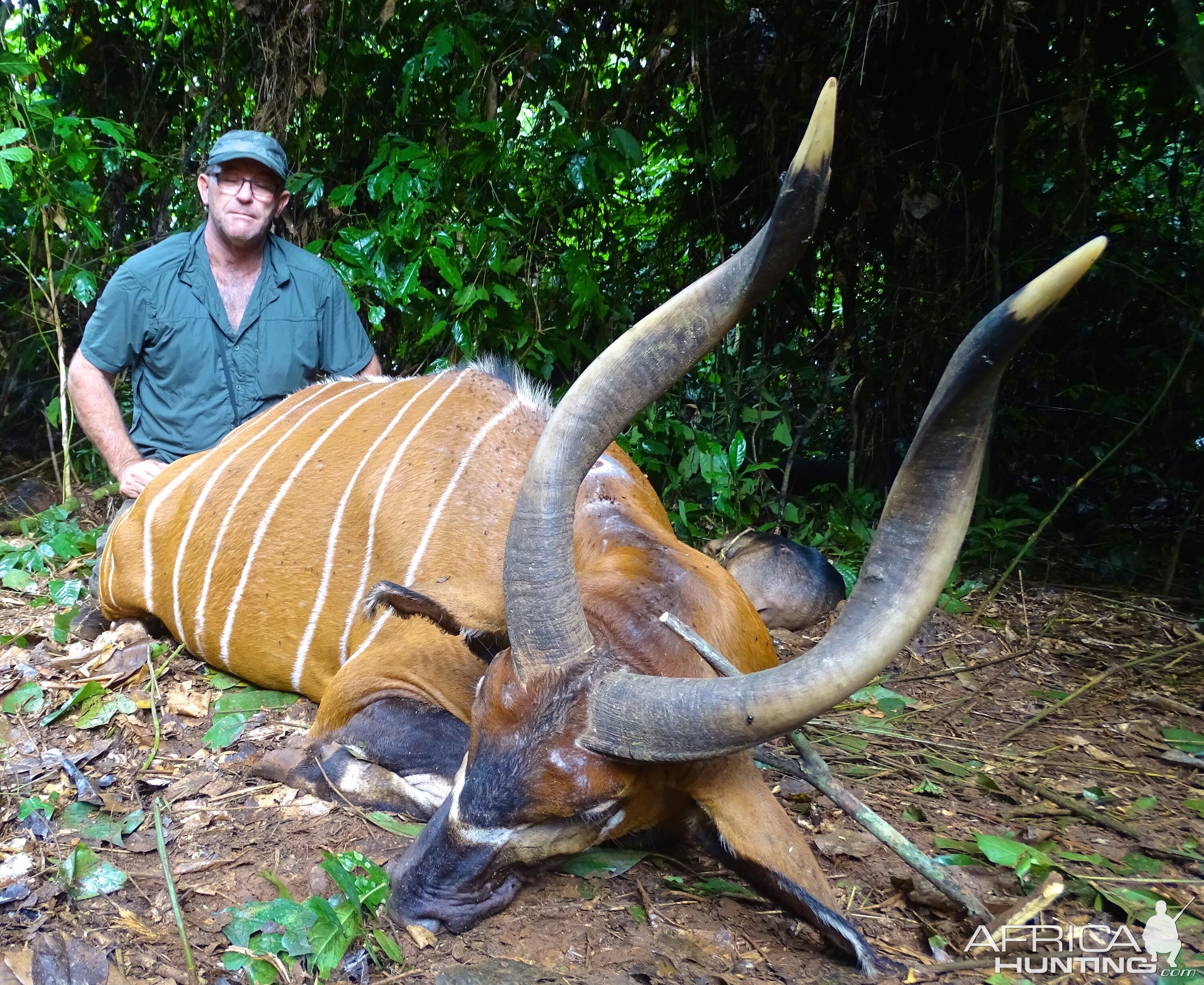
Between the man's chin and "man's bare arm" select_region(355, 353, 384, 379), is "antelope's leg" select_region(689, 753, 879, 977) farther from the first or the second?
the man's chin

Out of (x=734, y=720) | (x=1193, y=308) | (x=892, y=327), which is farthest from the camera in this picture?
(x=892, y=327)

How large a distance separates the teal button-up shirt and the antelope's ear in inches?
80.9

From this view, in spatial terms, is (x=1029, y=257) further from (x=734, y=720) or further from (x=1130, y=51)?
(x=734, y=720)

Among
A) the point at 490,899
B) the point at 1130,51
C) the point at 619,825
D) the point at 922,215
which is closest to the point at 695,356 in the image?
the point at 619,825

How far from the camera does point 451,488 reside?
2.54 m

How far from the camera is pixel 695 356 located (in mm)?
1609

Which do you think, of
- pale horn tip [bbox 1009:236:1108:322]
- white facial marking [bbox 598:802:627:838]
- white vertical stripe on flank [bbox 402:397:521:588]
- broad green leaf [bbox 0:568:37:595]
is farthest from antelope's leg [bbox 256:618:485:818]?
broad green leaf [bbox 0:568:37:595]

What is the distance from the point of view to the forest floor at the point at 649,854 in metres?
1.67

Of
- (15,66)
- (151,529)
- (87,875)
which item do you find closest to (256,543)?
(151,529)

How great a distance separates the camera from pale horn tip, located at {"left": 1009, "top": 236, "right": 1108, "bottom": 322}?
1.28m

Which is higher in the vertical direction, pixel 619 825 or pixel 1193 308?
pixel 1193 308

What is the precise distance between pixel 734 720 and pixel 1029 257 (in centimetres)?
375

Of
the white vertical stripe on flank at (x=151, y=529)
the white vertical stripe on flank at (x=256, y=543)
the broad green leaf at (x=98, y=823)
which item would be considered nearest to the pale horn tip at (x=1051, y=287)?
the broad green leaf at (x=98, y=823)

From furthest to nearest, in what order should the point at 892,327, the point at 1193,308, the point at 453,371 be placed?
1. the point at 892,327
2. the point at 1193,308
3. the point at 453,371
